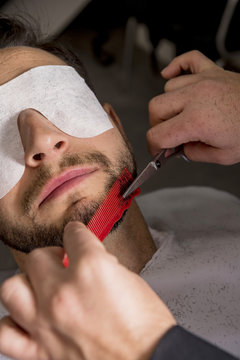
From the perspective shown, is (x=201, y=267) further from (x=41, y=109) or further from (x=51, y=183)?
(x=41, y=109)

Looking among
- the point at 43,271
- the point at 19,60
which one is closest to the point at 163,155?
the point at 19,60

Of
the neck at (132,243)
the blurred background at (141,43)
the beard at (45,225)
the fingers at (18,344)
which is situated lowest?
the blurred background at (141,43)

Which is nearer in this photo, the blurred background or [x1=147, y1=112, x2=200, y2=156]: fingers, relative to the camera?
[x1=147, y1=112, x2=200, y2=156]: fingers

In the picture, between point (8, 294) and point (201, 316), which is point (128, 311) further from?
point (201, 316)

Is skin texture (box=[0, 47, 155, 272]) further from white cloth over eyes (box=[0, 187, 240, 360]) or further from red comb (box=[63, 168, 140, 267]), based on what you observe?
white cloth over eyes (box=[0, 187, 240, 360])

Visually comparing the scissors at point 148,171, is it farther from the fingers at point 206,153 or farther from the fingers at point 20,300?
the fingers at point 20,300

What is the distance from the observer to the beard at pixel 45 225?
0.97 m

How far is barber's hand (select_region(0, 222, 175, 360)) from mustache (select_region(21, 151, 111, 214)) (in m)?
0.36

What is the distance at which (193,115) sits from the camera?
1.01 meters

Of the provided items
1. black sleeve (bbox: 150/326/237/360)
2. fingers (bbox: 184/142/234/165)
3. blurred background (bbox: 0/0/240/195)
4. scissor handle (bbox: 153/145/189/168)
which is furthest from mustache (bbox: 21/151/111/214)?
blurred background (bbox: 0/0/240/195)

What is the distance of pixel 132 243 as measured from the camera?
45.9 inches

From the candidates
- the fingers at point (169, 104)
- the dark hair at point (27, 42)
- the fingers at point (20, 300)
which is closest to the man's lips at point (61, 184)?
the fingers at point (169, 104)

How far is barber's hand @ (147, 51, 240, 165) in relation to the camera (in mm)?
1010

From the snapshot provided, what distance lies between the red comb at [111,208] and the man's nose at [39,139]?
15 cm
